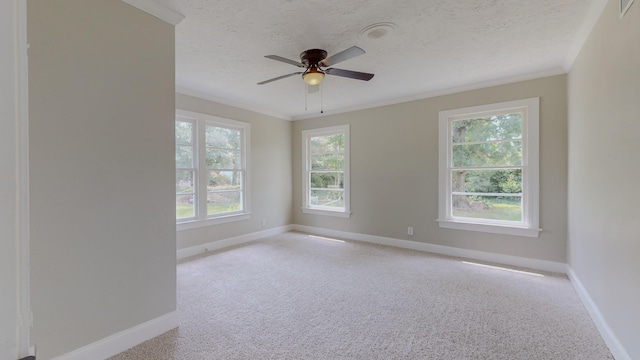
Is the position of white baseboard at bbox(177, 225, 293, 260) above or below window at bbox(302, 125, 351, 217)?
below

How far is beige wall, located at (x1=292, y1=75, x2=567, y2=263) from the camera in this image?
3.52 meters

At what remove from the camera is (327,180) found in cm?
574

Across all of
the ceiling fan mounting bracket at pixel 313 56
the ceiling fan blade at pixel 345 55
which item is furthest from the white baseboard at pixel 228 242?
the ceiling fan blade at pixel 345 55

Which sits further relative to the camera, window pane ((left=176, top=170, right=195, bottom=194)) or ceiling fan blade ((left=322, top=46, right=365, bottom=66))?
window pane ((left=176, top=170, right=195, bottom=194))

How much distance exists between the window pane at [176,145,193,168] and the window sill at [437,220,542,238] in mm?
3956

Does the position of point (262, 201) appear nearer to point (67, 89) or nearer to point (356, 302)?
point (356, 302)

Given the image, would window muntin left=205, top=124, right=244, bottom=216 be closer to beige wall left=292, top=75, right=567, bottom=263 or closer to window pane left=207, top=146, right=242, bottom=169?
window pane left=207, top=146, right=242, bottom=169

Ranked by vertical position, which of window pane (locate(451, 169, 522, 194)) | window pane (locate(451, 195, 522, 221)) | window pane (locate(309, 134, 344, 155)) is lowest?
window pane (locate(451, 195, 522, 221))

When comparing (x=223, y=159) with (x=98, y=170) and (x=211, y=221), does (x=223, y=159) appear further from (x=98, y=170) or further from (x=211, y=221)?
(x=98, y=170)

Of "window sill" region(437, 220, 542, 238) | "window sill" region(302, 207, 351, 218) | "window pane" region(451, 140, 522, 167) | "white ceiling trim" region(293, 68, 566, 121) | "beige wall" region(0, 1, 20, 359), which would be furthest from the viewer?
"window sill" region(302, 207, 351, 218)

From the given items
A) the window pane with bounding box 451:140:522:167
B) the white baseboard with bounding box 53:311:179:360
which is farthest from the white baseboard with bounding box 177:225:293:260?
the window pane with bounding box 451:140:522:167

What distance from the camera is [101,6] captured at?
6.28 ft

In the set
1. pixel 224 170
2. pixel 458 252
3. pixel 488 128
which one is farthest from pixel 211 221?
pixel 488 128

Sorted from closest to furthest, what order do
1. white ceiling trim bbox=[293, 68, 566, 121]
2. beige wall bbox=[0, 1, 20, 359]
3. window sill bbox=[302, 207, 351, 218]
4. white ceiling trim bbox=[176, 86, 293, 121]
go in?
1. beige wall bbox=[0, 1, 20, 359]
2. white ceiling trim bbox=[293, 68, 566, 121]
3. white ceiling trim bbox=[176, 86, 293, 121]
4. window sill bbox=[302, 207, 351, 218]
